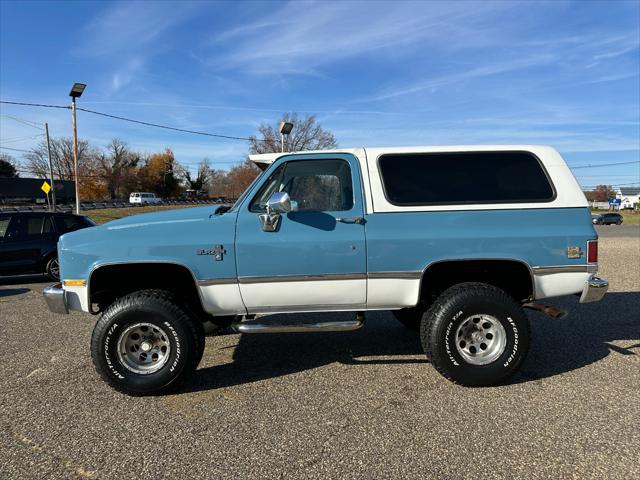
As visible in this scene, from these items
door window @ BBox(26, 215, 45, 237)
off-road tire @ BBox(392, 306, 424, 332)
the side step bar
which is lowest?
off-road tire @ BBox(392, 306, 424, 332)

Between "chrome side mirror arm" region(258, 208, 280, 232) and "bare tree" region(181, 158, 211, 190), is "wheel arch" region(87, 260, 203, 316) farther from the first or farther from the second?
"bare tree" region(181, 158, 211, 190)

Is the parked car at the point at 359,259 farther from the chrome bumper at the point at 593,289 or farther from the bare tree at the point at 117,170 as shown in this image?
the bare tree at the point at 117,170

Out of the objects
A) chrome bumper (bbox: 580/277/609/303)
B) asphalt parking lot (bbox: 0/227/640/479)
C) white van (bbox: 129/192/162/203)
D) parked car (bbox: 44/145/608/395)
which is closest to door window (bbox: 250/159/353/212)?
parked car (bbox: 44/145/608/395)

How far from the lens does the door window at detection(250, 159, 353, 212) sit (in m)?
3.89

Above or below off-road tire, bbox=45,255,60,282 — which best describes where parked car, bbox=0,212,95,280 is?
above

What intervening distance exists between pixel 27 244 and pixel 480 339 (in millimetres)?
9334

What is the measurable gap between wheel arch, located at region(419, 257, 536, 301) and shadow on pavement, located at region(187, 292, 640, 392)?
29.3 inches

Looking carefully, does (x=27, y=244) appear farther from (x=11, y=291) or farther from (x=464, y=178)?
(x=464, y=178)

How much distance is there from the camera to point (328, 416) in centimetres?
331

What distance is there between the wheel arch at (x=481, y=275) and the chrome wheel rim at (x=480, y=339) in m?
0.44

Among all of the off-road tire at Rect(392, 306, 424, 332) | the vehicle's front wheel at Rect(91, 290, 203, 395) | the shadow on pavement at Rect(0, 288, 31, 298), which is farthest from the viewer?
the shadow on pavement at Rect(0, 288, 31, 298)

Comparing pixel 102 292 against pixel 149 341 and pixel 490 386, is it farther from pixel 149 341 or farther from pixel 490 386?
pixel 490 386

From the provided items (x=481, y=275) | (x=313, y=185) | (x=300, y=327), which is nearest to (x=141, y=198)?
(x=313, y=185)

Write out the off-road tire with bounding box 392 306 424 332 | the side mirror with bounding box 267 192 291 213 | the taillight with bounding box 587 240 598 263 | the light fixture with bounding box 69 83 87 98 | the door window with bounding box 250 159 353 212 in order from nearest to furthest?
the side mirror with bounding box 267 192 291 213, the taillight with bounding box 587 240 598 263, the door window with bounding box 250 159 353 212, the off-road tire with bounding box 392 306 424 332, the light fixture with bounding box 69 83 87 98
